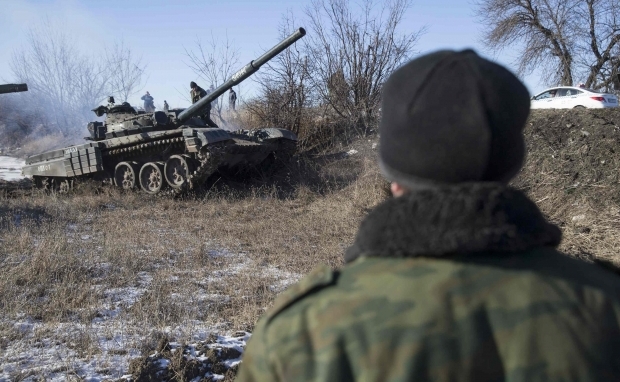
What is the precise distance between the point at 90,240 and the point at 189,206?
10.9ft

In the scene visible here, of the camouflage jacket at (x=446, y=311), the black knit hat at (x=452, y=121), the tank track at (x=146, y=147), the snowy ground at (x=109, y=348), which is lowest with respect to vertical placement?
the snowy ground at (x=109, y=348)

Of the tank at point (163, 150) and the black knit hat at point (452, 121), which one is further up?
the tank at point (163, 150)

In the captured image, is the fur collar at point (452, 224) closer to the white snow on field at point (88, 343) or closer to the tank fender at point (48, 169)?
the white snow on field at point (88, 343)

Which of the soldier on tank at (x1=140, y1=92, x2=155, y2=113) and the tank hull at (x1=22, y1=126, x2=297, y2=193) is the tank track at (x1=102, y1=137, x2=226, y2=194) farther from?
the soldier on tank at (x1=140, y1=92, x2=155, y2=113)

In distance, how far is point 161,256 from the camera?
21.1 ft

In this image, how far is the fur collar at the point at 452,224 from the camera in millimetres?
916

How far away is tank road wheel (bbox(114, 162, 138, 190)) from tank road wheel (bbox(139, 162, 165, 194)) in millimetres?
229

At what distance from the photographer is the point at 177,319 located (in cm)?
444

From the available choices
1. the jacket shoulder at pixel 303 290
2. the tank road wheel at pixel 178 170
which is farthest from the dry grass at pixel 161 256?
the jacket shoulder at pixel 303 290

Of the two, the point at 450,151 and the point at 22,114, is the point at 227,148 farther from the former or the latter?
the point at 22,114

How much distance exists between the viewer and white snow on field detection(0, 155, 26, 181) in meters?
17.0

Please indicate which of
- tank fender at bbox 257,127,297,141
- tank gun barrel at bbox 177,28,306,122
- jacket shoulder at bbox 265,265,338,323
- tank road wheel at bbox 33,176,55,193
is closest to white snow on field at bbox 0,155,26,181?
tank road wheel at bbox 33,176,55,193

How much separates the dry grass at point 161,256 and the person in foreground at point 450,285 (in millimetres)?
3190

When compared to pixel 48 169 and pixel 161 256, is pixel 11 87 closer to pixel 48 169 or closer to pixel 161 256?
pixel 48 169
